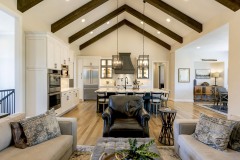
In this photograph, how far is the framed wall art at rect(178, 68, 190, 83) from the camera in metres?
10.2

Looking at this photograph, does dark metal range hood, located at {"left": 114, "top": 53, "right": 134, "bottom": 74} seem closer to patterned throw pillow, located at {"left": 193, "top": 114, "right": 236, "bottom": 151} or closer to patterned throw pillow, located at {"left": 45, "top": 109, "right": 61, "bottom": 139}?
patterned throw pillow, located at {"left": 45, "top": 109, "right": 61, "bottom": 139}

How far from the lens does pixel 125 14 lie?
31.2ft

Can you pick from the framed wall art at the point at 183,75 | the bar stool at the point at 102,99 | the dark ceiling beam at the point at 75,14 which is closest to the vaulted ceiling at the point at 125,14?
the dark ceiling beam at the point at 75,14

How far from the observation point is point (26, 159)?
195 centimetres

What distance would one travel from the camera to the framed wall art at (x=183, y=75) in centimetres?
1021

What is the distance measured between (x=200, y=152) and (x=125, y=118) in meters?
1.94

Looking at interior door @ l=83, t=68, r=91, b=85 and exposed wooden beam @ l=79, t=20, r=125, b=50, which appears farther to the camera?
exposed wooden beam @ l=79, t=20, r=125, b=50

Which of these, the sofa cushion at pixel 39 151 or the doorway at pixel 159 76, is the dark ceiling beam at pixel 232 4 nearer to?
the sofa cushion at pixel 39 151

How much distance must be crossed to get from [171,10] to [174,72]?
4403 millimetres

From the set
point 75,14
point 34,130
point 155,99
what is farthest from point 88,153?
point 75,14

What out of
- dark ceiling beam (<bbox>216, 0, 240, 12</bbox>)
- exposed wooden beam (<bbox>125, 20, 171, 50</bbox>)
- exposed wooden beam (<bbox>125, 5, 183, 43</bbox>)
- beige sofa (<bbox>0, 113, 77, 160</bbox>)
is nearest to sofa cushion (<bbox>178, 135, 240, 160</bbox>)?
beige sofa (<bbox>0, 113, 77, 160</bbox>)

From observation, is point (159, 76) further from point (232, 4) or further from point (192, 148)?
point (192, 148)

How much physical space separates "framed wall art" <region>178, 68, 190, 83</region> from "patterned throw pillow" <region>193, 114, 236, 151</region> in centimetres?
785

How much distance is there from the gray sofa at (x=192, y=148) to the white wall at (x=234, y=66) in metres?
2.38
